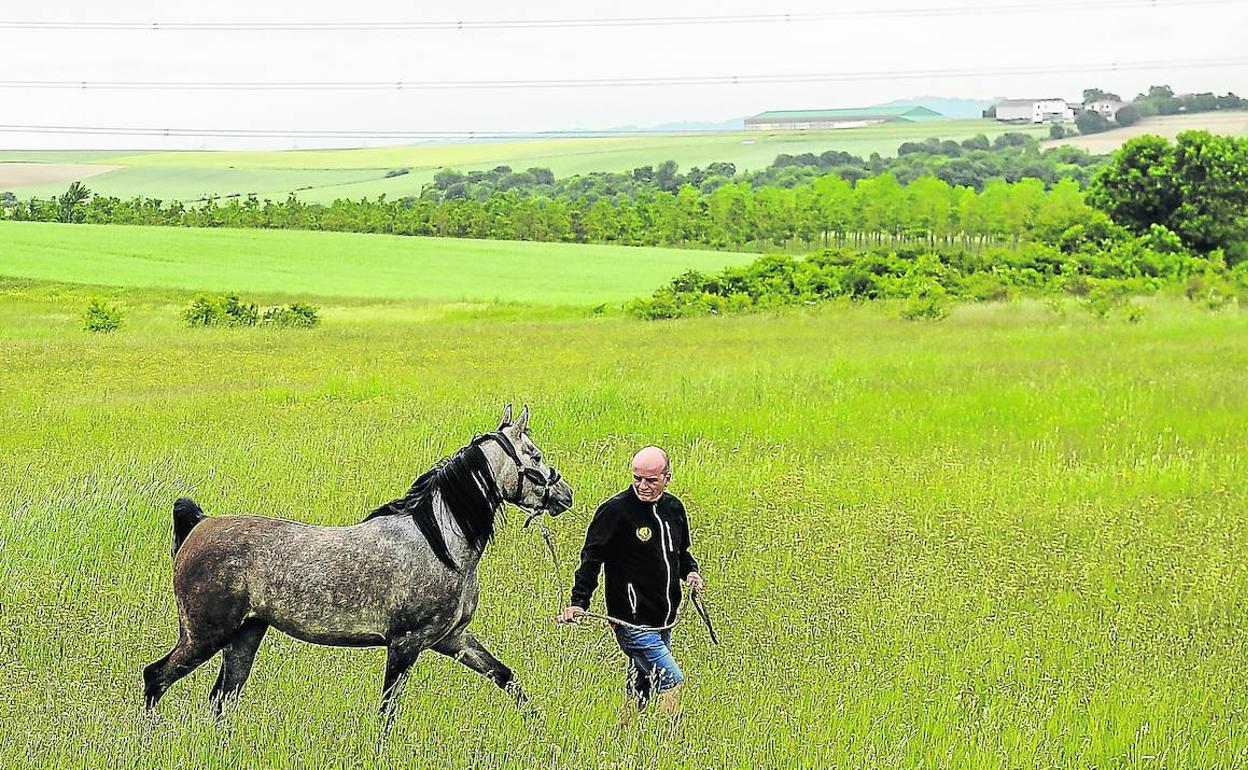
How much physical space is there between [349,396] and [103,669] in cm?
1147

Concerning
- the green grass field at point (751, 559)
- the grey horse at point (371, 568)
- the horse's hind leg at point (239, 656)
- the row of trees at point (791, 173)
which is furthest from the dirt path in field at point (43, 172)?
the grey horse at point (371, 568)

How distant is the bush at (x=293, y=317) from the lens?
1304 inches

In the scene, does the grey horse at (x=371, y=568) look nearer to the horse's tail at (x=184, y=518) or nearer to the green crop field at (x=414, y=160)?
the horse's tail at (x=184, y=518)

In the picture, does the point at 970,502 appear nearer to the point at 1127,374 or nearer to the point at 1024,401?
the point at 1024,401

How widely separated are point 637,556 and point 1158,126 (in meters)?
66.8

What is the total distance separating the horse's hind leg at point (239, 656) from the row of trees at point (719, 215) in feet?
183

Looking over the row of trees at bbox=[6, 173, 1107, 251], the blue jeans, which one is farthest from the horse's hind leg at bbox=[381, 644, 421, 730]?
the row of trees at bbox=[6, 173, 1107, 251]

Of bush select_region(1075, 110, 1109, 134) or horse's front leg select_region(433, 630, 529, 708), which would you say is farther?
bush select_region(1075, 110, 1109, 134)

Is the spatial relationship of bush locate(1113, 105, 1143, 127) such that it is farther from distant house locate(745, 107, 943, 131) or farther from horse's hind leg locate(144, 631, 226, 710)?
horse's hind leg locate(144, 631, 226, 710)

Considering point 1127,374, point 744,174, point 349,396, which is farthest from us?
point 744,174

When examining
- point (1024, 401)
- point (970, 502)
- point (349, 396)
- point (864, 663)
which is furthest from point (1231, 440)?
point (349, 396)

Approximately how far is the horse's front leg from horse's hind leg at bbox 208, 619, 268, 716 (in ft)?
2.45

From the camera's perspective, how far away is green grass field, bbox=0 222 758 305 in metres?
45.8

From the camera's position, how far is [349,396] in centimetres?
1798
